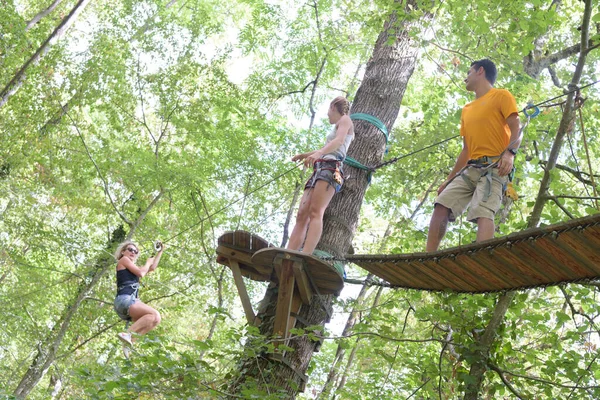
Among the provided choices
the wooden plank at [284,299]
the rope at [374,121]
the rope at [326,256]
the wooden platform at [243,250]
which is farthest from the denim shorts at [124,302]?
the rope at [374,121]

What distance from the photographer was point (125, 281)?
558 cm

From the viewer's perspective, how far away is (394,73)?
5.39 metres

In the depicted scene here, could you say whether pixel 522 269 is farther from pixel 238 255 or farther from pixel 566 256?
pixel 238 255

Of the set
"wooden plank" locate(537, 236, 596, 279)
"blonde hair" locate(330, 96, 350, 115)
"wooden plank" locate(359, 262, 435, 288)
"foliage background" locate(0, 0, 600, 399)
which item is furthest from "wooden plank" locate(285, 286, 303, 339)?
"foliage background" locate(0, 0, 600, 399)

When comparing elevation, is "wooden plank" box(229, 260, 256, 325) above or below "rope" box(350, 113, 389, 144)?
below

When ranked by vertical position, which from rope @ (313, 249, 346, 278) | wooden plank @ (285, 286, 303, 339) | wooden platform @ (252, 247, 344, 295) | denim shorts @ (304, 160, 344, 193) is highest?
denim shorts @ (304, 160, 344, 193)

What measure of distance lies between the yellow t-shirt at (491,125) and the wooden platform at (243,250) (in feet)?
5.26

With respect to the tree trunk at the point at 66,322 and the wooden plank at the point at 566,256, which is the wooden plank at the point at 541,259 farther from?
the tree trunk at the point at 66,322

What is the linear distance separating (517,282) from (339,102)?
1.72m

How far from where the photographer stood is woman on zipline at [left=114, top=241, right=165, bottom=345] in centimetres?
541

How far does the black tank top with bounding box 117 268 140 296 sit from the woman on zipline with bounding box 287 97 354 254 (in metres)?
1.84

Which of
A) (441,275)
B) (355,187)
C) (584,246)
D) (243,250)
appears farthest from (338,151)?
(584,246)

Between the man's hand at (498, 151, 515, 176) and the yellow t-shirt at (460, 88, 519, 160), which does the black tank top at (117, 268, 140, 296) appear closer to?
the yellow t-shirt at (460, 88, 519, 160)

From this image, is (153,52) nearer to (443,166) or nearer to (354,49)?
(354,49)
